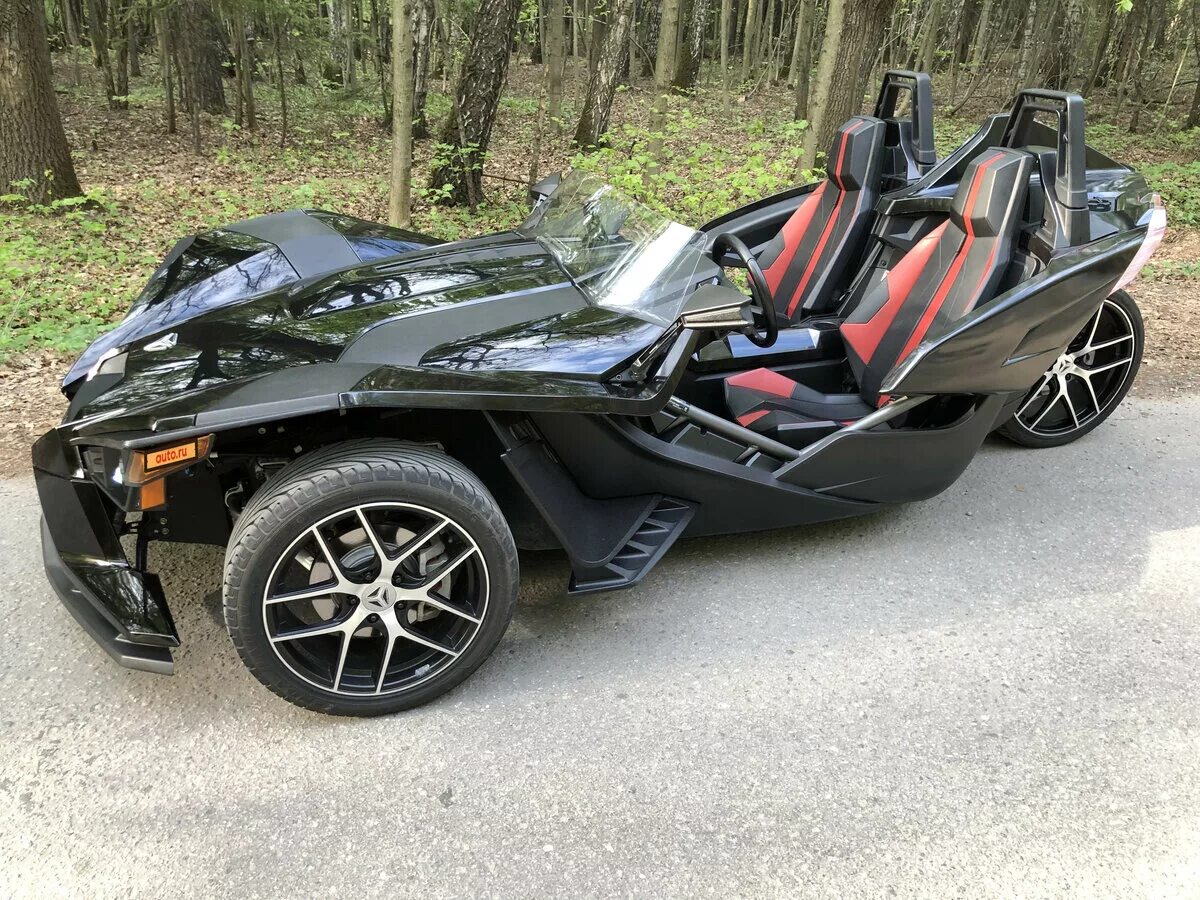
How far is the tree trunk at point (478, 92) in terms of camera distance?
816 centimetres

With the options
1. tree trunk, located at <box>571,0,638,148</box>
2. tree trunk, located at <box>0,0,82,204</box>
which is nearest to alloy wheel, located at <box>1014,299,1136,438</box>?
tree trunk, located at <box>571,0,638,148</box>

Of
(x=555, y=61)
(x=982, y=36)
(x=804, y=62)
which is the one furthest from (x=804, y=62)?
(x=982, y=36)

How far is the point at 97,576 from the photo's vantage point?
2.32 meters

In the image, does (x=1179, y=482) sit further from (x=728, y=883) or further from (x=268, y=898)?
(x=268, y=898)

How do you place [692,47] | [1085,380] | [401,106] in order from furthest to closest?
Answer: 1. [692,47]
2. [401,106]
3. [1085,380]

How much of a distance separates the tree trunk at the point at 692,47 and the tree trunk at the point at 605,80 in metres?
8.00

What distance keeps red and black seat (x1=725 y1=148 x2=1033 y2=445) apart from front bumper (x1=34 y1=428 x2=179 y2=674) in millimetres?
2207

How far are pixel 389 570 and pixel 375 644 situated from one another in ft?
1.06

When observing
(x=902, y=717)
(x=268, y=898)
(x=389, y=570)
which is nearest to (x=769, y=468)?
(x=902, y=717)

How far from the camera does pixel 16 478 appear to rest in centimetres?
359

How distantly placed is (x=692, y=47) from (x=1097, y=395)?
18.8 meters

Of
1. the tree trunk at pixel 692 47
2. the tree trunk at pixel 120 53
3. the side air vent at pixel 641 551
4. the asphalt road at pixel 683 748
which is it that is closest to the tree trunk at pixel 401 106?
the asphalt road at pixel 683 748

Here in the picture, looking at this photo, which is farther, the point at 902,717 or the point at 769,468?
the point at 769,468

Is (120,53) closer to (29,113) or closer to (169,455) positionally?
(29,113)
